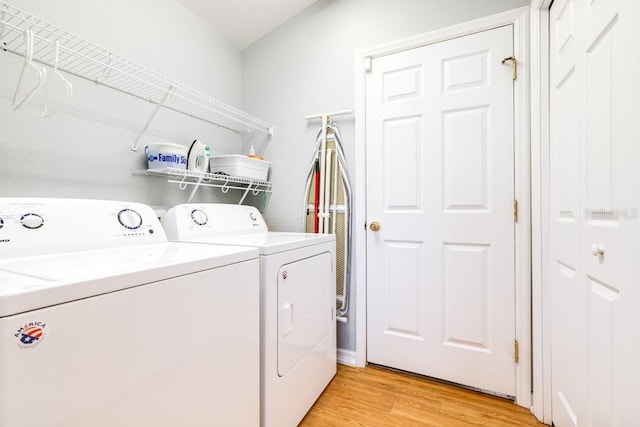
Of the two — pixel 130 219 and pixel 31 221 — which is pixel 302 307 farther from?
pixel 31 221

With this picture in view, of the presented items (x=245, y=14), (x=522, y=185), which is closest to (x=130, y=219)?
(x=245, y=14)

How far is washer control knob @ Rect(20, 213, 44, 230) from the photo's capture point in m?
0.98

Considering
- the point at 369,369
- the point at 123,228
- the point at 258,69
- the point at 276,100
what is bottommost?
the point at 369,369

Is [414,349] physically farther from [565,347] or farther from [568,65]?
[568,65]

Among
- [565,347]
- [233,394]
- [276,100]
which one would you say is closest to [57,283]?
[233,394]

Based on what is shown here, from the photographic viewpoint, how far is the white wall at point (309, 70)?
1869 mm

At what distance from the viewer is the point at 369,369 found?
6.31 ft

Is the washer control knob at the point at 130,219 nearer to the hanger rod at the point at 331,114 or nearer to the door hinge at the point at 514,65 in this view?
the hanger rod at the point at 331,114

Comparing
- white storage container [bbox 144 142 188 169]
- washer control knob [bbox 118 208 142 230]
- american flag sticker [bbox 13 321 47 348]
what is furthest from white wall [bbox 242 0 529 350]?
american flag sticker [bbox 13 321 47 348]

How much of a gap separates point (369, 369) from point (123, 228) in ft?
5.48

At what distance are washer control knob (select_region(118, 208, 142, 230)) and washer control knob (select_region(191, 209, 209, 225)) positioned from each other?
11.5 inches

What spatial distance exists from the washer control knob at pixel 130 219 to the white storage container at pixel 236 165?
0.73 m

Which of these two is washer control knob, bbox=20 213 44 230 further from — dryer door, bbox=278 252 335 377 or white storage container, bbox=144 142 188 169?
dryer door, bbox=278 252 335 377

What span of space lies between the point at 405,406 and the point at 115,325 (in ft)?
4.93
